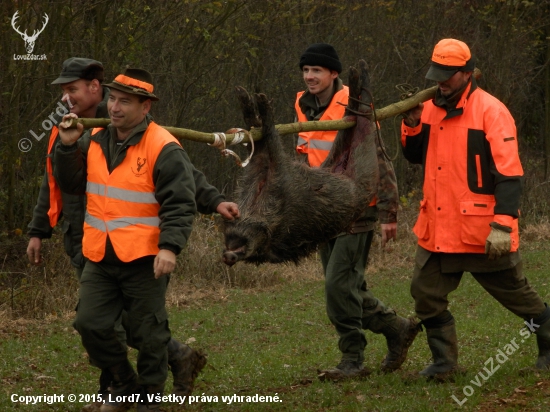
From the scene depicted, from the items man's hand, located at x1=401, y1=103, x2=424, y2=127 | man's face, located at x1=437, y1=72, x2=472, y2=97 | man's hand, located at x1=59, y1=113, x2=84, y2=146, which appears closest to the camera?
man's hand, located at x1=59, y1=113, x2=84, y2=146

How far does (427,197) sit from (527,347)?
2407mm

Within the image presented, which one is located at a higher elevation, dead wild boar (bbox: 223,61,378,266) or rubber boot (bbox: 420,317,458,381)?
dead wild boar (bbox: 223,61,378,266)

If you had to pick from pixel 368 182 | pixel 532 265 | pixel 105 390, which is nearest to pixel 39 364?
pixel 105 390

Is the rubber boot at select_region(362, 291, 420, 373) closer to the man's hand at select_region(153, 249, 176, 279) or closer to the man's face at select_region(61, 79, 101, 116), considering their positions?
the man's hand at select_region(153, 249, 176, 279)

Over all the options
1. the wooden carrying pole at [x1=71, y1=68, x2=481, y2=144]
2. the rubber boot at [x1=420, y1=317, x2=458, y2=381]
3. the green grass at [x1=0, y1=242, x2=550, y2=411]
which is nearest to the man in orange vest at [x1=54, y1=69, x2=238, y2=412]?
the wooden carrying pole at [x1=71, y1=68, x2=481, y2=144]

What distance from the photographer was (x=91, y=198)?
20.0 ft

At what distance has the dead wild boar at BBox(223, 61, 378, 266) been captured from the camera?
5613 millimetres

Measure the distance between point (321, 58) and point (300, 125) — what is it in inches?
53.3

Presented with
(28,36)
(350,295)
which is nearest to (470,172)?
(350,295)

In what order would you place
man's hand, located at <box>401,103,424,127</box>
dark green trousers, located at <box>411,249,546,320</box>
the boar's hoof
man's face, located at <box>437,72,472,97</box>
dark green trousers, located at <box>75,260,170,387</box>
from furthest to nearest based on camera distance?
1. man's hand, located at <box>401,103,424,127</box>
2. dark green trousers, located at <box>411,249,546,320</box>
3. man's face, located at <box>437,72,472,97</box>
4. dark green trousers, located at <box>75,260,170,387</box>
5. the boar's hoof

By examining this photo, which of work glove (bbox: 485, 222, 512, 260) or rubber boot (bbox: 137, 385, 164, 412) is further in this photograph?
work glove (bbox: 485, 222, 512, 260)

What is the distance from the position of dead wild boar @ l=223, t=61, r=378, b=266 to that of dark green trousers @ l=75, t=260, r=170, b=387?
0.78 meters

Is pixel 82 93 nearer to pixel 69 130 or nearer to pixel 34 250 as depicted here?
pixel 69 130

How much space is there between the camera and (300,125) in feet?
19.9
